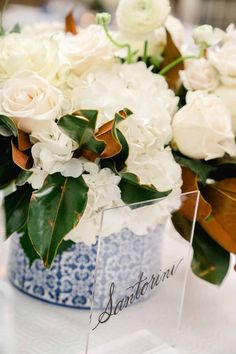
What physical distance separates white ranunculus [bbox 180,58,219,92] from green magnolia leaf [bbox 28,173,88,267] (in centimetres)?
23

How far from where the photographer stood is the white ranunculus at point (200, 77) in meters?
0.80

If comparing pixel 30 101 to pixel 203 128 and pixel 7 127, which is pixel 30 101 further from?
pixel 203 128

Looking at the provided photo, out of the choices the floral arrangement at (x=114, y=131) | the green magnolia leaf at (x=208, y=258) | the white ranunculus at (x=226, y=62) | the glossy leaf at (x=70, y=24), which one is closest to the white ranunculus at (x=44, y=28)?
the glossy leaf at (x=70, y=24)

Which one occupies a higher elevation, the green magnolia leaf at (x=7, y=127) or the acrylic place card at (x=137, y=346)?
the green magnolia leaf at (x=7, y=127)

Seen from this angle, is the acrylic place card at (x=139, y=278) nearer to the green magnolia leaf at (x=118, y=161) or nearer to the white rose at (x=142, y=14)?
the green magnolia leaf at (x=118, y=161)

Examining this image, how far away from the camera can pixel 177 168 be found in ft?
2.27

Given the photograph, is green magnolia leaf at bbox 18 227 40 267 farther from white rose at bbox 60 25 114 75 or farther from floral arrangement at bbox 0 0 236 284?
white rose at bbox 60 25 114 75

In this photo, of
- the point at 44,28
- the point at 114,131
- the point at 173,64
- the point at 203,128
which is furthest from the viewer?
the point at 44,28

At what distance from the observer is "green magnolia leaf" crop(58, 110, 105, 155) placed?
0.62 meters

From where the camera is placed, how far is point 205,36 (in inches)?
31.0

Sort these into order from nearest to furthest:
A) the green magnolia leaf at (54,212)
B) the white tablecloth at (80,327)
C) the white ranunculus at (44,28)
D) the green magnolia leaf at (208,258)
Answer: the green magnolia leaf at (54,212)
the white tablecloth at (80,327)
the green magnolia leaf at (208,258)
the white ranunculus at (44,28)

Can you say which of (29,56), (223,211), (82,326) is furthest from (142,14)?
(82,326)

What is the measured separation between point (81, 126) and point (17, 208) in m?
0.14

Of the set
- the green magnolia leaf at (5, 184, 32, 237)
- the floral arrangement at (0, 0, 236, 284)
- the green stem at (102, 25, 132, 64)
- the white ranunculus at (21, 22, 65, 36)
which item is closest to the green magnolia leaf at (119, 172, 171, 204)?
the floral arrangement at (0, 0, 236, 284)
